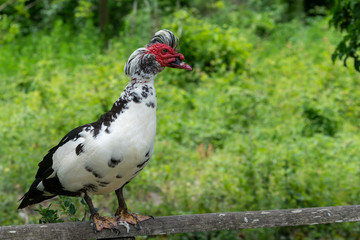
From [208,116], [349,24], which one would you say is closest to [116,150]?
[349,24]

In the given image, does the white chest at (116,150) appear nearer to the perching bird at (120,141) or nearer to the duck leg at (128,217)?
the perching bird at (120,141)

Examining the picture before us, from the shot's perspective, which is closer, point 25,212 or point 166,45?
point 166,45

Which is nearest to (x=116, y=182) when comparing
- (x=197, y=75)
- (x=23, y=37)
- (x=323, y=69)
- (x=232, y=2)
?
(x=197, y=75)

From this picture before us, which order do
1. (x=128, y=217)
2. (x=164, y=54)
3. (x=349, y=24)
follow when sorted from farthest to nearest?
(x=349, y=24)
(x=128, y=217)
(x=164, y=54)

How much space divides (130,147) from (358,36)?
2.76 m

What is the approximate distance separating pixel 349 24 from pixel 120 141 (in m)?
2.82

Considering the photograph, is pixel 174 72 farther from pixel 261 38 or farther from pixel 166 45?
pixel 166 45

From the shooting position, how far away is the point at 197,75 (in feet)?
27.3

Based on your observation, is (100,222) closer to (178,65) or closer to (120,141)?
(120,141)

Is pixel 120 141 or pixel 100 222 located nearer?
pixel 120 141

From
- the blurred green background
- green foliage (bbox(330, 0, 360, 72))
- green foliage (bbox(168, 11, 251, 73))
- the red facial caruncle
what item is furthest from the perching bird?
green foliage (bbox(168, 11, 251, 73))

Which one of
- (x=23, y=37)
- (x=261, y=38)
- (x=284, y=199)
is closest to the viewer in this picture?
(x=284, y=199)

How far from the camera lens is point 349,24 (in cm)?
423

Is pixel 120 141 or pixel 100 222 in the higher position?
pixel 120 141
